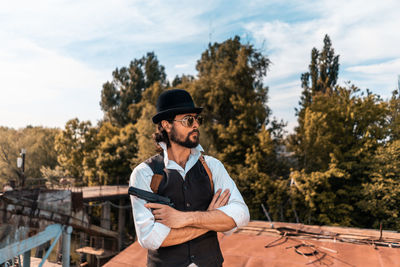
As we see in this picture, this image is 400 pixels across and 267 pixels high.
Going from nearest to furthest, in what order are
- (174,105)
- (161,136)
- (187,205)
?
(187,205) < (174,105) < (161,136)

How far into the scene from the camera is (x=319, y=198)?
656 inches

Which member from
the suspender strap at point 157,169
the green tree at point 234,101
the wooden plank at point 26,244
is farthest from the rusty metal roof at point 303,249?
the green tree at point 234,101

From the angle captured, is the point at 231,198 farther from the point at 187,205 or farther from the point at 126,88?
the point at 126,88

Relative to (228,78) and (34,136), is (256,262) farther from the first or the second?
(34,136)

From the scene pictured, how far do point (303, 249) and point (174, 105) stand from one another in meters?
4.54

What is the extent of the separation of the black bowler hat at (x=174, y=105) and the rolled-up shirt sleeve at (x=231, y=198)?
19.7 inches

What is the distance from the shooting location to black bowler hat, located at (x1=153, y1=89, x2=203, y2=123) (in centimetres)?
209

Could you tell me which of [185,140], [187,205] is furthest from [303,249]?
[185,140]

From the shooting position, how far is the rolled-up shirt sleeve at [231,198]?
6.45 feet

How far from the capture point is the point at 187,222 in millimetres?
1856

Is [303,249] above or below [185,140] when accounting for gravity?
below

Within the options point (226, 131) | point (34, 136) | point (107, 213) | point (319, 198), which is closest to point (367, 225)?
point (319, 198)

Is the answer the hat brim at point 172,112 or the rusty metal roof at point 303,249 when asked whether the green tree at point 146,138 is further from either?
the hat brim at point 172,112

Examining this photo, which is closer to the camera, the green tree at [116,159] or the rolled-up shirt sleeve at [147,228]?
the rolled-up shirt sleeve at [147,228]
